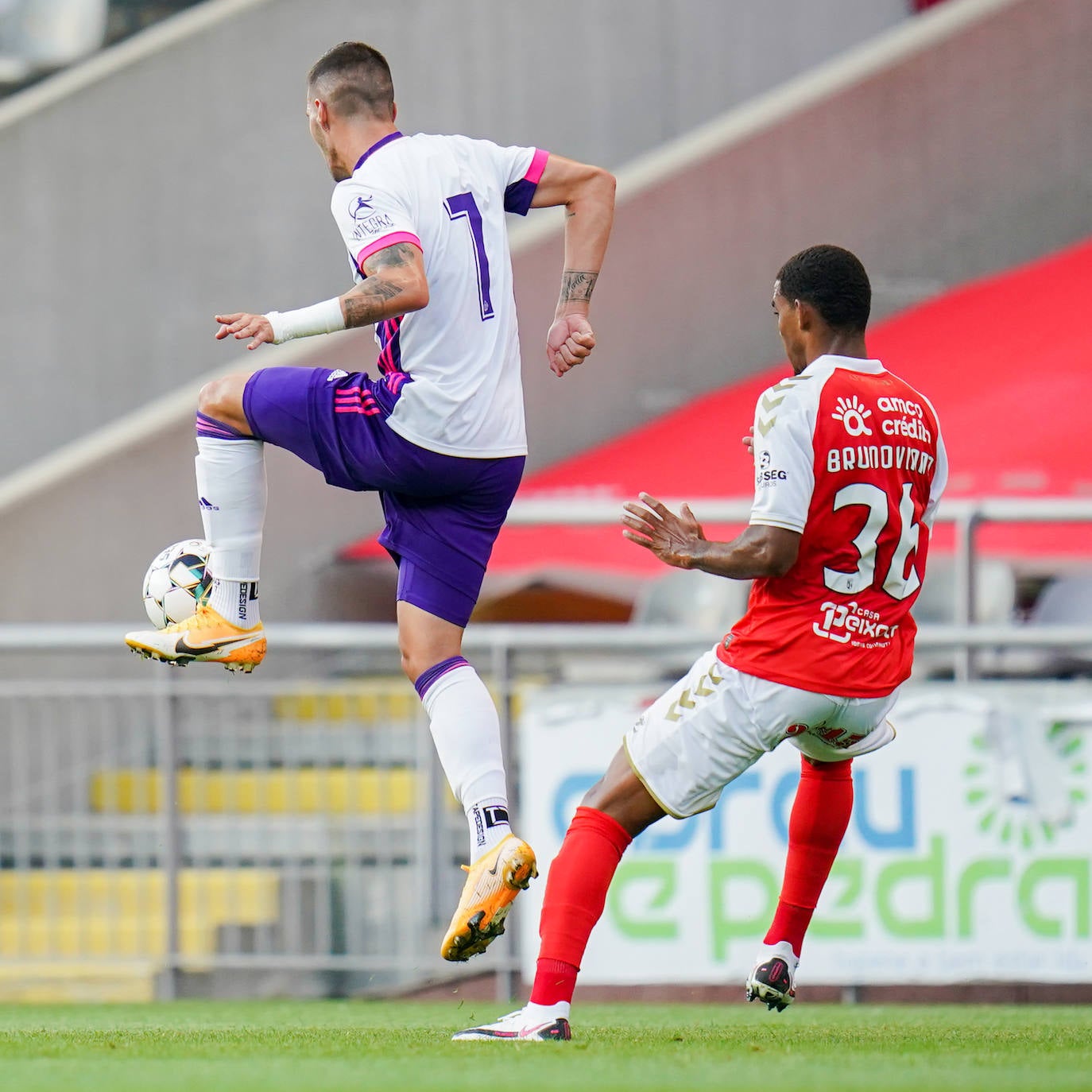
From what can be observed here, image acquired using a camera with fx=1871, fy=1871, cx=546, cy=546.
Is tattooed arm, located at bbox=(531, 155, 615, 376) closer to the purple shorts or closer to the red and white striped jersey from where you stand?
the purple shorts

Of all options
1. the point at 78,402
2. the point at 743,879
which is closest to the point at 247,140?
the point at 78,402

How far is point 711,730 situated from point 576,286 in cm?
122

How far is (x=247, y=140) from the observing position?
10992 mm

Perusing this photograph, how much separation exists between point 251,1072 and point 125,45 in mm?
8455

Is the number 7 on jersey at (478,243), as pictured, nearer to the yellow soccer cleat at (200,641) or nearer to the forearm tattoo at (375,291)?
the forearm tattoo at (375,291)

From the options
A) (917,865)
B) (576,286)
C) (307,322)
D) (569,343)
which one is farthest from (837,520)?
(917,865)

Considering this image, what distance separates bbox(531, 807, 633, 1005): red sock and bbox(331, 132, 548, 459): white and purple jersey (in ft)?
3.09

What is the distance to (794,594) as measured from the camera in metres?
4.30

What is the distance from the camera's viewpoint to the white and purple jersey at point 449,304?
438cm

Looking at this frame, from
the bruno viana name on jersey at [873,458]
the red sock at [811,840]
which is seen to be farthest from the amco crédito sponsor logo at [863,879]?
the bruno viana name on jersey at [873,458]

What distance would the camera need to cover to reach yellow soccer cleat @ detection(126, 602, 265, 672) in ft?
14.8

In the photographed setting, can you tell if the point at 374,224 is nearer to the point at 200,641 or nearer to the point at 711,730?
the point at 200,641

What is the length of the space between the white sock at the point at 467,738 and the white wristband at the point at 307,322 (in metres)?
0.91

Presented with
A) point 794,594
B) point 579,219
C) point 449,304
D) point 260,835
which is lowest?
point 260,835
